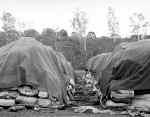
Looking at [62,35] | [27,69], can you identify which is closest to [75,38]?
[62,35]

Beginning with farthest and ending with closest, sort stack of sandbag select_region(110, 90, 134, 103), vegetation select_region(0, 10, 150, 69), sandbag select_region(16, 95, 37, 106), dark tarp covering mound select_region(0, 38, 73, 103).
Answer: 1. vegetation select_region(0, 10, 150, 69)
2. dark tarp covering mound select_region(0, 38, 73, 103)
3. sandbag select_region(16, 95, 37, 106)
4. stack of sandbag select_region(110, 90, 134, 103)

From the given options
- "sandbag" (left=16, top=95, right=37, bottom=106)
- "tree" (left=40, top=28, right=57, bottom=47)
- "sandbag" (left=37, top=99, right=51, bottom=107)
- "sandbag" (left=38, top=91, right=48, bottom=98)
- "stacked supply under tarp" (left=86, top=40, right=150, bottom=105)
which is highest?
"tree" (left=40, top=28, right=57, bottom=47)

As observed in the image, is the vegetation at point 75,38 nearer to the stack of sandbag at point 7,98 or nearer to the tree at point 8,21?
the tree at point 8,21

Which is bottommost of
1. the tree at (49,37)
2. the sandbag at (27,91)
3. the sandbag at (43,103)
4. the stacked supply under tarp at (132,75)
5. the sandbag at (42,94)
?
the sandbag at (43,103)

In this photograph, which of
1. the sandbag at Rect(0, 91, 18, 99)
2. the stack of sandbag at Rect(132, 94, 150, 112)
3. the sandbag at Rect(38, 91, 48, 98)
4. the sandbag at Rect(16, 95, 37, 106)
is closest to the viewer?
the stack of sandbag at Rect(132, 94, 150, 112)

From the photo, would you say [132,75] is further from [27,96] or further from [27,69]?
[27,69]

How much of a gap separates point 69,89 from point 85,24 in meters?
22.0

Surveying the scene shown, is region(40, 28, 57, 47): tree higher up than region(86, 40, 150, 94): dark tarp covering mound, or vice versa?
region(40, 28, 57, 47): tree

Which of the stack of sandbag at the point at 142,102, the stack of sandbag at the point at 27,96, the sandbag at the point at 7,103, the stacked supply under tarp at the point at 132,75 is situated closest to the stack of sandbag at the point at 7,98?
the sandbag at the point at 7,103

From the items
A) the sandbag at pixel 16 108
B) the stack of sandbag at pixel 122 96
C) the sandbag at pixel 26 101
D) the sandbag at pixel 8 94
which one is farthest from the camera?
the sandbag at pixel 8 94

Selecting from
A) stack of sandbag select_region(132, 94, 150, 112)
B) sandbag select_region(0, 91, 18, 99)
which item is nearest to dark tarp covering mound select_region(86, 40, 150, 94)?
stack of sandbag select_region(132, 94, 150, 112)

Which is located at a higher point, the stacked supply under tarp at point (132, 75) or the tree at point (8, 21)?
the tree at point (8, 21)

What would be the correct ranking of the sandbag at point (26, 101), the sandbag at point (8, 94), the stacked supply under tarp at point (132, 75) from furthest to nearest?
1. the sandbag at point (8, 94)
2. the sandbag at point (26, 101)
3. the stacked supply under tarp at point (132, 75)

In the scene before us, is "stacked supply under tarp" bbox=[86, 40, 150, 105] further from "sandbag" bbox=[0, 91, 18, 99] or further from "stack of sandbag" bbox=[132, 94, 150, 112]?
"sandbag" bbox=[0, 91, 18, 99]
